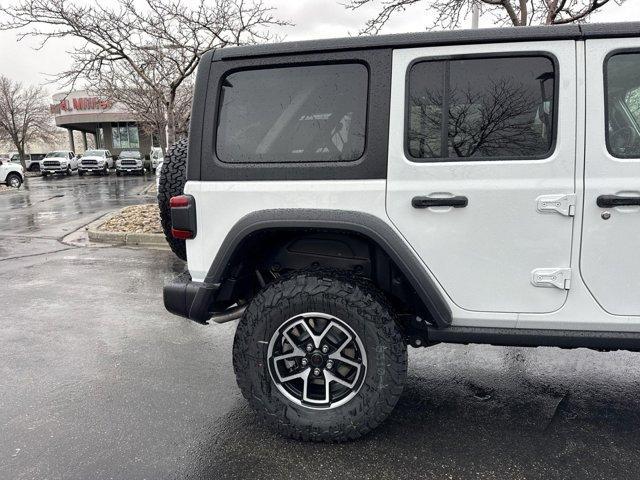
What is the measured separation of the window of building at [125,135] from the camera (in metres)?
46.8

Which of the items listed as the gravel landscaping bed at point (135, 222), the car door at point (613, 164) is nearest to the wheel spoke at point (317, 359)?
the car door at point (613, 164)

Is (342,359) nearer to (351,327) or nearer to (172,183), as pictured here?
(351,327)

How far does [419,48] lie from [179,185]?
5.51 feet

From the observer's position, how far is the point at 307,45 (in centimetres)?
247

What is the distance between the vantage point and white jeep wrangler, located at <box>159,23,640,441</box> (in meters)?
2.26

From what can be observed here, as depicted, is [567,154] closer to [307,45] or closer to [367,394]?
[307,45]

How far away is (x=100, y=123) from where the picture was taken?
46.2 metres

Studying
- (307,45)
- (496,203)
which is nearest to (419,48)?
(307,45)

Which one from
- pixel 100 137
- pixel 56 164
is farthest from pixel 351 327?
pixel 100 137

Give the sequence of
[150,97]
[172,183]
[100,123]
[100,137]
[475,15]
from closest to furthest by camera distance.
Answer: [172,183], [475,15], [150,97], [100,123], [100,137]

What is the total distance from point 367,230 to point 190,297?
111cm

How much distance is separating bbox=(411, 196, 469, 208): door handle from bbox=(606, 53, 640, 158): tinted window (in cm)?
72

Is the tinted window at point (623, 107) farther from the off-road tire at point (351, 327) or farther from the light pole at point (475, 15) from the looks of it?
the light pole at point (475, 15)

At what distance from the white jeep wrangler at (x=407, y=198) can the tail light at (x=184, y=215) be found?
0.01 meters
